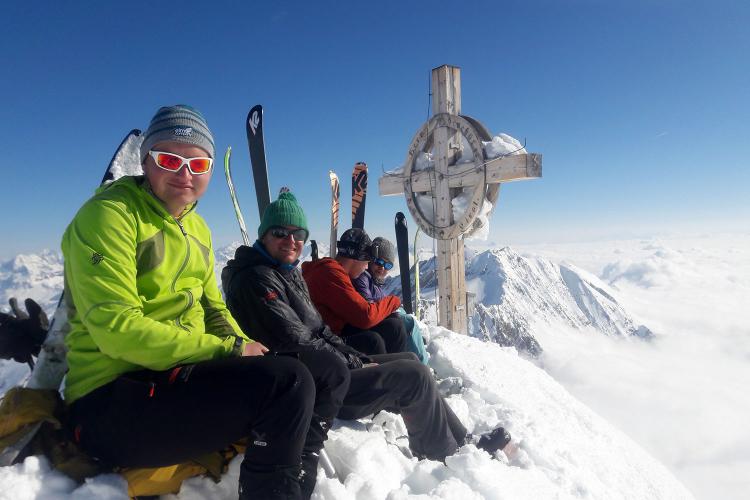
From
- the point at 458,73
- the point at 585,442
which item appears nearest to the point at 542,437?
the point at 585,442

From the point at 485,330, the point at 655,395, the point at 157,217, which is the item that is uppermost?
the point at 157,217

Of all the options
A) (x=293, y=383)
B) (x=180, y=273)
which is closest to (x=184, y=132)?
(x=180, y=273)

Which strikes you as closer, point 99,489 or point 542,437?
point 99,489

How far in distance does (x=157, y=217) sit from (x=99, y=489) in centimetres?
123

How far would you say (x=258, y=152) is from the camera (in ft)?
22.0

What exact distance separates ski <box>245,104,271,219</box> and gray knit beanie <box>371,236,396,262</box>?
8.32ft

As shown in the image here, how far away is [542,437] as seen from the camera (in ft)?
12.9

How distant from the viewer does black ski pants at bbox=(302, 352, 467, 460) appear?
3.03m

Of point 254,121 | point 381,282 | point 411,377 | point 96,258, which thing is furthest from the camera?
point 254,121

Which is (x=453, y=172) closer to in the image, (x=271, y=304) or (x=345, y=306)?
(x=345, y=306)

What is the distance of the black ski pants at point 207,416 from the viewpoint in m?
1.82

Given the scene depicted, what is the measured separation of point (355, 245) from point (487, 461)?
7.74 feet

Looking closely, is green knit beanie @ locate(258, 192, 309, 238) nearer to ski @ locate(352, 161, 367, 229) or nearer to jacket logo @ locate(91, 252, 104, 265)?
jacket logo @ locate(91, 252, 104, 265)

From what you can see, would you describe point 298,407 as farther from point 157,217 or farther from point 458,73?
point 458,73
